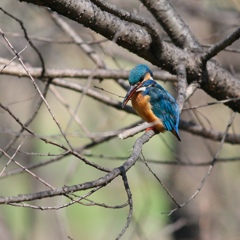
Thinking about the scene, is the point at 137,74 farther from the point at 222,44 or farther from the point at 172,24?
the point at 222,44

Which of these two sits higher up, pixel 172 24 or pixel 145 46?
pixel 172 24

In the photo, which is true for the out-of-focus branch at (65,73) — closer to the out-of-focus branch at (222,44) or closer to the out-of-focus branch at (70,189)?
the out-of-focus branch at (222,44)

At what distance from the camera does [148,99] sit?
387cm

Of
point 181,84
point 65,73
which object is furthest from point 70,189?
point 65,73

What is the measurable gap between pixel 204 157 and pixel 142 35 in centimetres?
381

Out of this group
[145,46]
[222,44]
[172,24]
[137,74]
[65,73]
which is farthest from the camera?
[137,74]

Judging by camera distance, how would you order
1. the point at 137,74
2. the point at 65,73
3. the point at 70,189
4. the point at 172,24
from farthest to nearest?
A: the point at 137,74 < the point at 65,73 < the point at 172,24 < the point at 70,189

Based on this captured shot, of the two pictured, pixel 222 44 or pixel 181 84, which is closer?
pixel 222 44

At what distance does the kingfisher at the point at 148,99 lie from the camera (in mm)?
3764

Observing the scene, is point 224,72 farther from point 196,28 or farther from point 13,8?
point 196,28

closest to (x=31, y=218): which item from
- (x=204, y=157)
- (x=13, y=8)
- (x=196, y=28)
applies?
(x=204, y=157)

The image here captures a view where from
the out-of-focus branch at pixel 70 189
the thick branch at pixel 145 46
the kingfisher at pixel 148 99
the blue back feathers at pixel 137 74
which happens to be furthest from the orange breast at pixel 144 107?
the out-of-focus branch at pixel 70 189

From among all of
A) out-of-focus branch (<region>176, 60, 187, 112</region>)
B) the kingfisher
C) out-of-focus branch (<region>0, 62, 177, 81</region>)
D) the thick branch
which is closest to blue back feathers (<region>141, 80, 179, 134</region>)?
the kingfisher

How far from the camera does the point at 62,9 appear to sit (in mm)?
2572
